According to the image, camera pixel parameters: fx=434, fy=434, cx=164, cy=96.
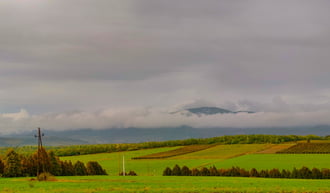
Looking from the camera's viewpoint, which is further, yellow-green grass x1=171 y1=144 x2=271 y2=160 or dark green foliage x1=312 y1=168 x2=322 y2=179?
yellow-green grass x1=171 y1=144 x2=271 y2=160

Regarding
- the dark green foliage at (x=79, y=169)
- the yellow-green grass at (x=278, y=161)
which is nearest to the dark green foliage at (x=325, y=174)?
the yellow-green grass at (x=278, y=161)

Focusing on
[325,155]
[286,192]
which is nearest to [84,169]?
[286,192]

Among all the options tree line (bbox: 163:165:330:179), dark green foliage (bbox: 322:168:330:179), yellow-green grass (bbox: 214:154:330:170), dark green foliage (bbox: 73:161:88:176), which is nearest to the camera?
dark green foliage (bbox: 322:168:330:179)

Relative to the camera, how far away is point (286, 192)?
5053 cm

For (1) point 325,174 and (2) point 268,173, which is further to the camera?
(2) point 268,173

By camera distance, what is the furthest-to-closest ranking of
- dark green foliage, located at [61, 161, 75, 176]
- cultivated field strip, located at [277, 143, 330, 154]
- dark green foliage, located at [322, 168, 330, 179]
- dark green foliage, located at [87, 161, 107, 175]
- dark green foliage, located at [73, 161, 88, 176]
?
1. cultivated field strip, located at [277, 143, 330, 154]
2. dark green foliage, located at [87, 161, 107, 175]
3. dark green foliage, located at [73, 161, 88, 176]
4. dark green foliage, located at [61, 161, 75, 176]
5. dark green foliage, located at [322, 168, 330, 179]

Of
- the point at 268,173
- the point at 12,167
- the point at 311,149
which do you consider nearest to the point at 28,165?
the point at 12,167

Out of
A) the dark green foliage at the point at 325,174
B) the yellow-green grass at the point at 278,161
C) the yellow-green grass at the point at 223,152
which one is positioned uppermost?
the yellow-green grass at the point at 223,152

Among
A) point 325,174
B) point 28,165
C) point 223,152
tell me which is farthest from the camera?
point 223,152

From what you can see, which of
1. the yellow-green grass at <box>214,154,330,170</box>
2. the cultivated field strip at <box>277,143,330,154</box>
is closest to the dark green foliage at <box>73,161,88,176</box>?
the yellow-green grass at <box>214,154,330,170</box>

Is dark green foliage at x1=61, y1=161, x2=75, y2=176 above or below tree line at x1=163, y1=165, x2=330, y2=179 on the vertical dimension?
above

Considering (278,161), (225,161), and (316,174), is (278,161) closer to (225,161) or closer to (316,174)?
(225,161)

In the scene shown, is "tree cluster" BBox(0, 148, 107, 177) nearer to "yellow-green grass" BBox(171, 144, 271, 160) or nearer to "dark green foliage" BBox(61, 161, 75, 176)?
"dark green foliage" BBox(61, 161, 75, 176)

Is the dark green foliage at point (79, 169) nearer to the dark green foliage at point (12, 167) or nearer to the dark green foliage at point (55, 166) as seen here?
the dark green foliage at point (55, 166)
